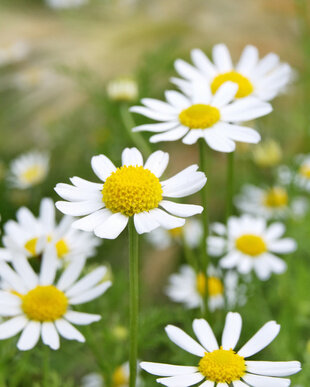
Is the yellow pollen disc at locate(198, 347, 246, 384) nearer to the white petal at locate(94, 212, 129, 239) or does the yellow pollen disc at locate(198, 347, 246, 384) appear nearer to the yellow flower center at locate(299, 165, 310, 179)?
the white petal at locate(94, 212, 129, 239)

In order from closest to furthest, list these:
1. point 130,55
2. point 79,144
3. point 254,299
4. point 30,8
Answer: point 254,299, point 79,144, point 130,55, point 30,8

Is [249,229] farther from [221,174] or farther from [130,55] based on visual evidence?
[130,55]

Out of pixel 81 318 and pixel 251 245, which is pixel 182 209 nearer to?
pixel 81 318

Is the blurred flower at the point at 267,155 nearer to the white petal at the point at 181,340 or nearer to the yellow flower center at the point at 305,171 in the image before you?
the yellow flower center at the point at 305,171

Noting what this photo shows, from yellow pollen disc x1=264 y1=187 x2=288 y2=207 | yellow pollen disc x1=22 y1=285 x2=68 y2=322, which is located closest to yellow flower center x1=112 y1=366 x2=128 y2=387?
yellow pollen disc x1=22 y1=285 x2=68 y2=322

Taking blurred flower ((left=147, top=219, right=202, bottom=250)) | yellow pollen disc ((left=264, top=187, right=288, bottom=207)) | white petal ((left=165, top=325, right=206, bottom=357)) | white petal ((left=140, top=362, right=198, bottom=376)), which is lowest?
white petal ((left=140, top=362, right=198, bottom=376))

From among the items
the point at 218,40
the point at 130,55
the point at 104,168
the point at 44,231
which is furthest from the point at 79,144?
the point at 104,168

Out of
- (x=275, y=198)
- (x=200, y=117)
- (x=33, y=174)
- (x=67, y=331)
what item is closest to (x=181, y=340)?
(x=67, y=331)
